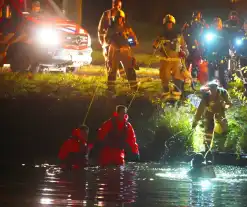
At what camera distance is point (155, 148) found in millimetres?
16375

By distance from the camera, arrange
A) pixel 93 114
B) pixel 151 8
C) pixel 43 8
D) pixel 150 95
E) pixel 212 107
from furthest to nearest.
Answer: pixel 151 8, pixel 43 8, pixel 150 95, pixel 93 114, pixel 212 107

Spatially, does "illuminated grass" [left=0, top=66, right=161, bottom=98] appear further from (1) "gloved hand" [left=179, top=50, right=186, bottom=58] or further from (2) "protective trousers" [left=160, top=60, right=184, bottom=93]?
(1) "gloved hand" [left=179, top=50, right=186, bottom=58]

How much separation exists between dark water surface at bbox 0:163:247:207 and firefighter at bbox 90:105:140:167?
0.93 ft

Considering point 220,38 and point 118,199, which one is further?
point 220,38

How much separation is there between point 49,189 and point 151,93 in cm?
703

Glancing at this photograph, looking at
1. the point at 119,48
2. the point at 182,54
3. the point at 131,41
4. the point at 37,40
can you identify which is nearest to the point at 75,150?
the point at 119,48

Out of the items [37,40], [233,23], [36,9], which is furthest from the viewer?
[36,9]

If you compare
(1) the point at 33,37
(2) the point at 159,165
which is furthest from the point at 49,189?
(1) the point at 33,37

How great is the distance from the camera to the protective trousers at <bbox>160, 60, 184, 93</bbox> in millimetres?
17609

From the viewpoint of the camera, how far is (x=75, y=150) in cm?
1441

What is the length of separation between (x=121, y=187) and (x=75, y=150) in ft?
6.46

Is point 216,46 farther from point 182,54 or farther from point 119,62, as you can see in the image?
point 119,62

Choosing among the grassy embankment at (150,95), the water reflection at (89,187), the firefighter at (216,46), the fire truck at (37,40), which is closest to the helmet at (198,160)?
the water reflection at (89,187)

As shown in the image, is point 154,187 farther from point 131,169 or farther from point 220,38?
point 220,38
